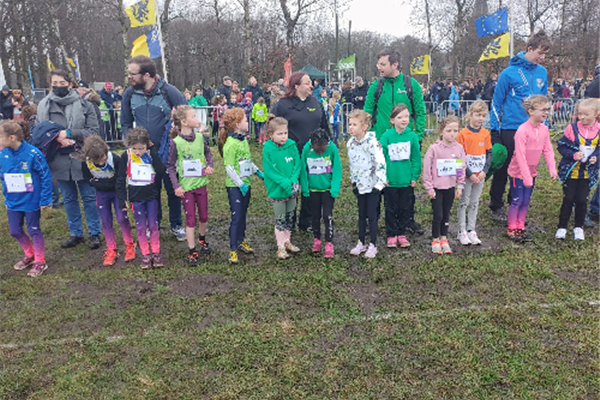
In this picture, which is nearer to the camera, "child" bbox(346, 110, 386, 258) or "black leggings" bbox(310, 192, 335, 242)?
"child" bbox(346, 110, 386, 258)

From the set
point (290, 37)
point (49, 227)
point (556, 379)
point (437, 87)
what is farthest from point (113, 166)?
point (290, 37)

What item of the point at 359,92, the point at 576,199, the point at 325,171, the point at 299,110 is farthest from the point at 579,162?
the point at 359,92

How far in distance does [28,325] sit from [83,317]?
449 millimetres

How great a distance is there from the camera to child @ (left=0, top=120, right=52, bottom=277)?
4.89 m

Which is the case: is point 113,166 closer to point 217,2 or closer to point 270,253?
point 270,253

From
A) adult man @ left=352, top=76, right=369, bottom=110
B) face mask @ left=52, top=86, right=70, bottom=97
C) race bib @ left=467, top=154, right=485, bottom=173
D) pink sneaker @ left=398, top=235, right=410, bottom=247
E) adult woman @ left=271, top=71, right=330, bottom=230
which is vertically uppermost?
adult man @ left=352, top=76, right=369, bottom=110

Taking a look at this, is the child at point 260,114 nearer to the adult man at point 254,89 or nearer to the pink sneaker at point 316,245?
the adult man at point 254,89

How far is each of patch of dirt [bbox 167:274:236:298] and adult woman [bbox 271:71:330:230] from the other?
73.1 inches

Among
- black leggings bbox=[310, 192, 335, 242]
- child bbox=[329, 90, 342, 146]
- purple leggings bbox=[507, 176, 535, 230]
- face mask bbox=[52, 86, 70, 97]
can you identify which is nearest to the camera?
black leggings bbox=[310, 192, 335, 242]

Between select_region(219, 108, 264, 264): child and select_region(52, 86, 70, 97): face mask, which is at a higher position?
select_region(52, 86, 70, 97): face mask

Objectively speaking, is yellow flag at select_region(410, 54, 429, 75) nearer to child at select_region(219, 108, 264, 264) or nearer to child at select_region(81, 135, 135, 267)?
child at select_region(219, 108, 264, 264)

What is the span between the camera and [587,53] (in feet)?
83.0

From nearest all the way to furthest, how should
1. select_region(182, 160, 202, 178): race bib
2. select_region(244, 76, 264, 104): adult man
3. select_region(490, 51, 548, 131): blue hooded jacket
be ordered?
1. select_region(182, 160, 202, 178): race bib
2. select_region(490, 51, 548, 131): blue hooded jacket
3. select_region(244, 76, 264, 104): adult man

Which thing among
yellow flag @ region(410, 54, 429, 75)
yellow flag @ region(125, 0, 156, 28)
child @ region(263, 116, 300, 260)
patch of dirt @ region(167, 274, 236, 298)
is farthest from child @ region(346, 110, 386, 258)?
yellow flag @ region(410, 54, 429, 75)
